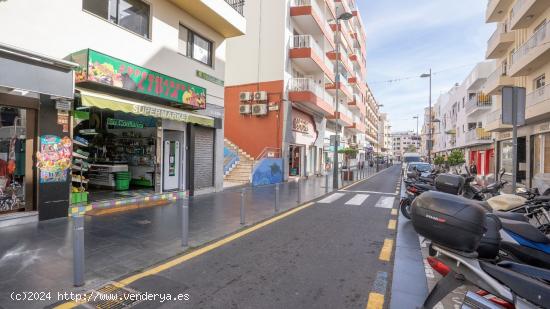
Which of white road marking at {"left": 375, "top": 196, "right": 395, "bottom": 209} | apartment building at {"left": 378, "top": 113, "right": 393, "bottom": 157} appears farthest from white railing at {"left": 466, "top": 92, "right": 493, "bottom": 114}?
apartment building at {"left": 378, "top": 113, "right": 393, "bottom": 157}

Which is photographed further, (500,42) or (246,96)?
(500,42)

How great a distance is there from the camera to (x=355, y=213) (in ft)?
30.2

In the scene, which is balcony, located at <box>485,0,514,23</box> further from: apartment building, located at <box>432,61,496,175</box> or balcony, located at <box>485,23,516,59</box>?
apartment building, located at <box>432,61,496,175</box>

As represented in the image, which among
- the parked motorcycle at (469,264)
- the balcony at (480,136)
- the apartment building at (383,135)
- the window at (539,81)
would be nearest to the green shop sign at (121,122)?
the parked motorcycle at (469,264)

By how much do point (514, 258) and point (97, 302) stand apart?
4878 millimetres

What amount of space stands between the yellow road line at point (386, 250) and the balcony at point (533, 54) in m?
15.5

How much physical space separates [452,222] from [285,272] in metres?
2.46

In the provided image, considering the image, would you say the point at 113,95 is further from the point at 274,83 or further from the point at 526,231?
Answer: the point at 274,83

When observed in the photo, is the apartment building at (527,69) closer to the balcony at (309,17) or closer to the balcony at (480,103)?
the balcony at (480,103)

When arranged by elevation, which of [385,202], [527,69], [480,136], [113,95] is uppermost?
[527,69]

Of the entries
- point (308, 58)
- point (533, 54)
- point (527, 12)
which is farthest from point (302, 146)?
point (527, 12)

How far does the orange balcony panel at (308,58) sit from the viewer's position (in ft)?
67.8

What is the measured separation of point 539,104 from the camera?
1547 cm

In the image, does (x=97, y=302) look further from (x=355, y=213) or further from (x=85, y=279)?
(x=355, y=213)
